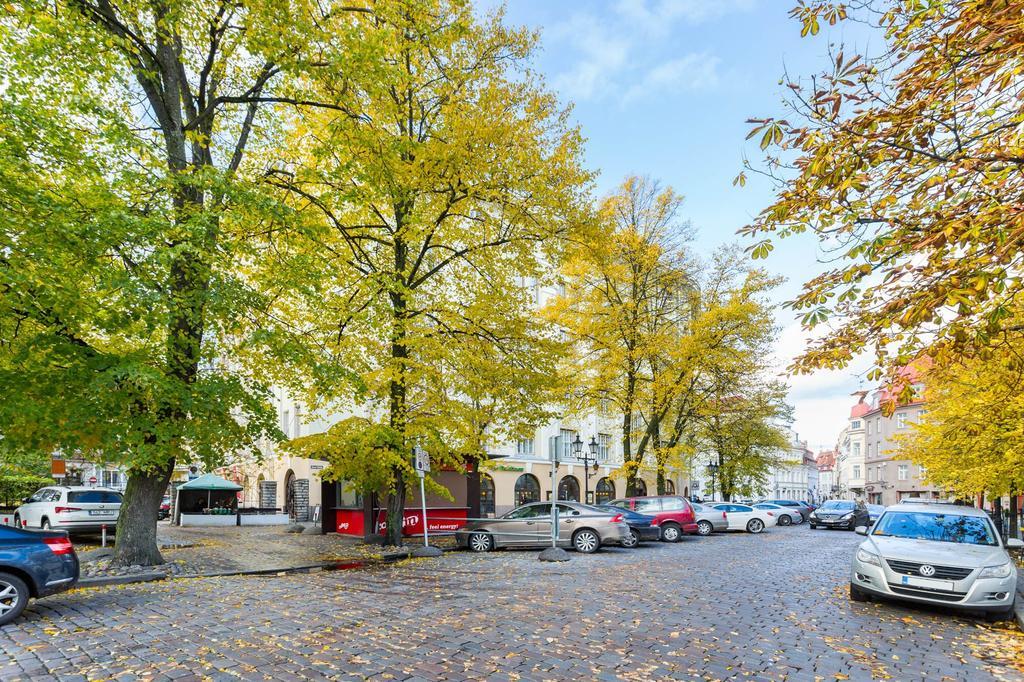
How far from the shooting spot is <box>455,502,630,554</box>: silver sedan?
18516 millimetres

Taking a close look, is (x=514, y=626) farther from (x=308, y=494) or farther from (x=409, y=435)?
(x=308, y=494)

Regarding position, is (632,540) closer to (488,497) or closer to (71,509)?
(71,509)

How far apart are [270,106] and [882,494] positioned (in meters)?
83.1

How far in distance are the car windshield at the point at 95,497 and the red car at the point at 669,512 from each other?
17.5 meters

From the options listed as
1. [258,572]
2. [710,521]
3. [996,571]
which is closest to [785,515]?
[710,521]

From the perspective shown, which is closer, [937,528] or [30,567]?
[30,567]

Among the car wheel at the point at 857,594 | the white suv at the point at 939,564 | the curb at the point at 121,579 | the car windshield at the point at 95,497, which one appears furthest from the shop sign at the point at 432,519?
the white suv at the point at 939,564

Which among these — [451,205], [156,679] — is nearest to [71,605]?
[156,679]

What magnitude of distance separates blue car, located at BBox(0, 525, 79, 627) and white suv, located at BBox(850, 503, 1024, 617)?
11.5 meters

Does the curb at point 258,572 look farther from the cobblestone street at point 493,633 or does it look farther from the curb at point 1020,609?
the curb at point 1020,609

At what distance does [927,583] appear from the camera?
947cm

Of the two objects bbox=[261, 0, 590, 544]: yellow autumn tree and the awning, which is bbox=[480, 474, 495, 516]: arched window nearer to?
the awning

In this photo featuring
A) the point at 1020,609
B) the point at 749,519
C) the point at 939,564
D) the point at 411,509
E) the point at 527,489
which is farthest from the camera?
the point at 527,489

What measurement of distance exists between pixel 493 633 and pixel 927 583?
258 inches
